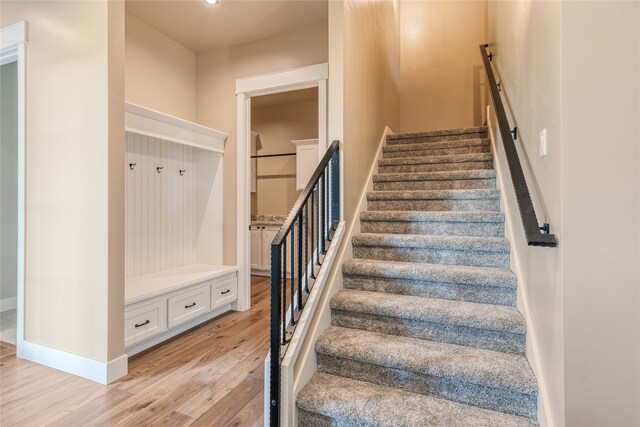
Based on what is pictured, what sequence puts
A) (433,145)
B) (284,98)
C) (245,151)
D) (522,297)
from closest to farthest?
(522,297)
(245,151)
(433,145)
(284,98)

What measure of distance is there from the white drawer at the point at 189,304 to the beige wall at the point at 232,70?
57cm

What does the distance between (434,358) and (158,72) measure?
3.60 m

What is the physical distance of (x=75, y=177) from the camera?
228 cm

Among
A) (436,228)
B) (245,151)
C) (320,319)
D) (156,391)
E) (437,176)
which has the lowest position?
(156,391)

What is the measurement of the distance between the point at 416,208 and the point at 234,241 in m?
1.97

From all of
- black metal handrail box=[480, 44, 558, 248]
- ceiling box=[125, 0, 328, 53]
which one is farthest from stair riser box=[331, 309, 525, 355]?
ceiling box=[125, 0, 328, 53]

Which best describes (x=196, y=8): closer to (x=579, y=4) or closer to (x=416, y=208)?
(x=416, y=208)

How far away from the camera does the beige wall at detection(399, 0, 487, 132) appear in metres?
4.79

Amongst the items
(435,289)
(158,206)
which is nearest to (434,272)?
(435,289)

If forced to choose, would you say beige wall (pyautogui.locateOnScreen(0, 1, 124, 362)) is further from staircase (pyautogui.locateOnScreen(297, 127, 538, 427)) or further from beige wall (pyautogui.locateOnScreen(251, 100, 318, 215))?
beige wall (pyautogui.locateOnScreen(251, 100, 318, 215))

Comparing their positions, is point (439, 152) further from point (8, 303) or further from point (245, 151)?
point (8, 303)

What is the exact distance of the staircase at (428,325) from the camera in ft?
5.09

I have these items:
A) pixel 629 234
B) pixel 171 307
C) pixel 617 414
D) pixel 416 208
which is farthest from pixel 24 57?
pixel 617 414

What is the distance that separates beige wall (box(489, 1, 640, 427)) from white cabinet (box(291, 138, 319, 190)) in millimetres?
4045
